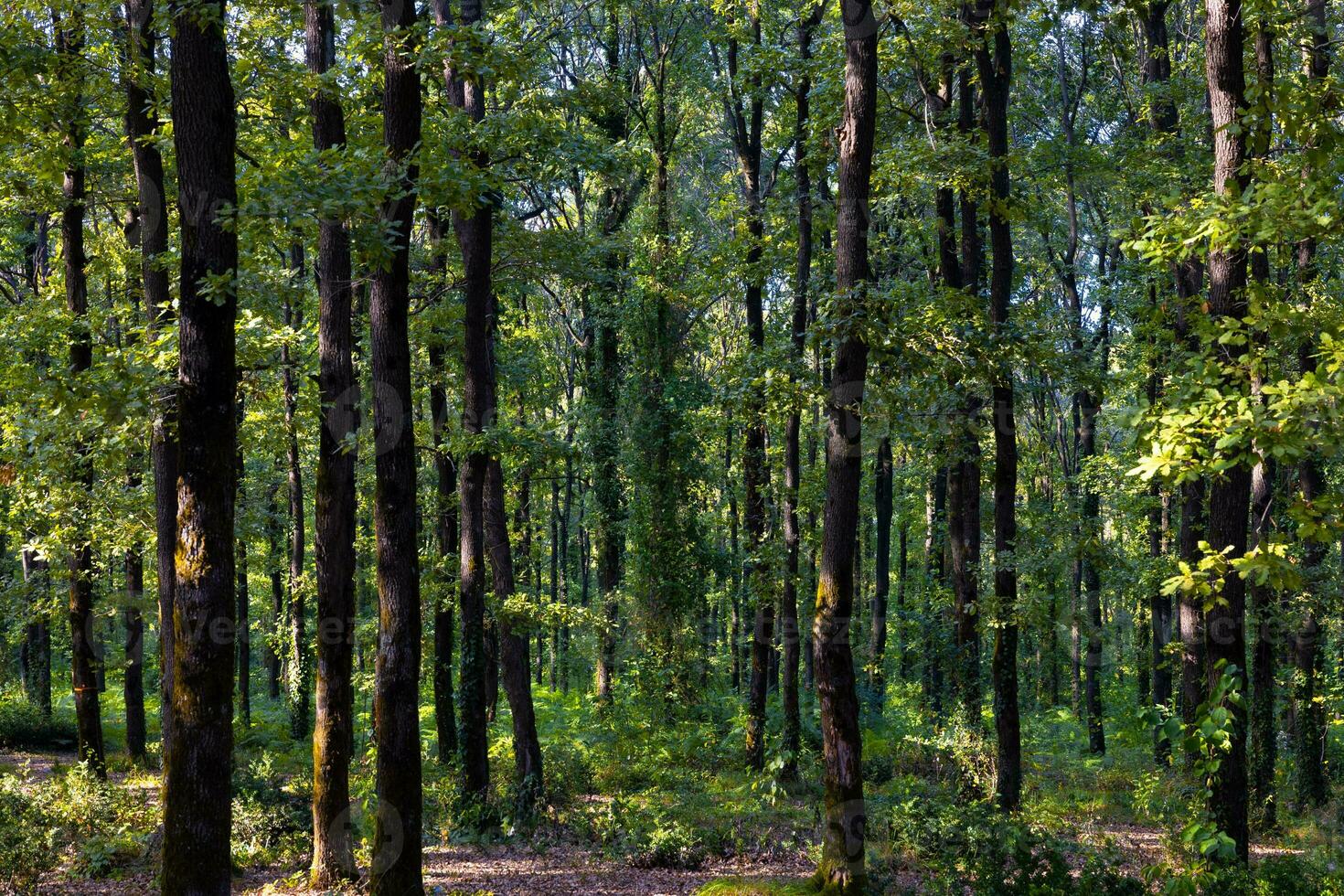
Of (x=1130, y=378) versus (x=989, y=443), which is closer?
(x=1130, y=378)

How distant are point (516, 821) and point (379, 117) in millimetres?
9636

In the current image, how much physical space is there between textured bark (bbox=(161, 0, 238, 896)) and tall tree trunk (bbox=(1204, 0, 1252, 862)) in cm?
822

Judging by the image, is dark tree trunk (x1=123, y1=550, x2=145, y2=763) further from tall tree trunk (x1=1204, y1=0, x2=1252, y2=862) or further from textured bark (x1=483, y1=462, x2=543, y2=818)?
tall tree trunk (x1=1204, y1=0, x2=1252, y2=862)

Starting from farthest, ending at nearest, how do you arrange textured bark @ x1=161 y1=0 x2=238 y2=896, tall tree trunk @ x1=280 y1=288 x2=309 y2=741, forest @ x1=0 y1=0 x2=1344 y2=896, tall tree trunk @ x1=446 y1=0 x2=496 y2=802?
tall tree trunk @ x1=280 y1=288 x2=309 y2=741
tall tree trunk @ x1=446 y1=0 x2=496 y2=802
forest @ x1=0 y1=0 x2=1344 y2=896
textured bark @ x1=161 y1=0 x2=238 y2=896

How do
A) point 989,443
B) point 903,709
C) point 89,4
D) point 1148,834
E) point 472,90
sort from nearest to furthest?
point 89,4 < point 472,90 < point 1148,834 < point 989,443 < point 903,709


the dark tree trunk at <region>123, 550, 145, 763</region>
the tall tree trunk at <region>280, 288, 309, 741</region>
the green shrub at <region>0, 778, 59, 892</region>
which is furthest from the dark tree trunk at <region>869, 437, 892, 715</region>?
the green shrub at <region>0, 778, 59, 892</region>

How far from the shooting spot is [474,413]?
12812mm

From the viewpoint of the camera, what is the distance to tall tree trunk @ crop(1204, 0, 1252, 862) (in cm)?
858

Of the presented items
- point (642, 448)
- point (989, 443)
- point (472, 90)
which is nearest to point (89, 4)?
point (472, 90)

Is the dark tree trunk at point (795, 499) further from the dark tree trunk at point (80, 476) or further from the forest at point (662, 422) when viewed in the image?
the dark tree trunk at point (80, 476)

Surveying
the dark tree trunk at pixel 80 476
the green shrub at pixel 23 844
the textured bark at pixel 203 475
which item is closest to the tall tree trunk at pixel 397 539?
the textured bark at pixel 203 475

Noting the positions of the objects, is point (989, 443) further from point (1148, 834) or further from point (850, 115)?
point (850, 115)

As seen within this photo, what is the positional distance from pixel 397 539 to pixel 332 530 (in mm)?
2278

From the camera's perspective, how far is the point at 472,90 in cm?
1327
